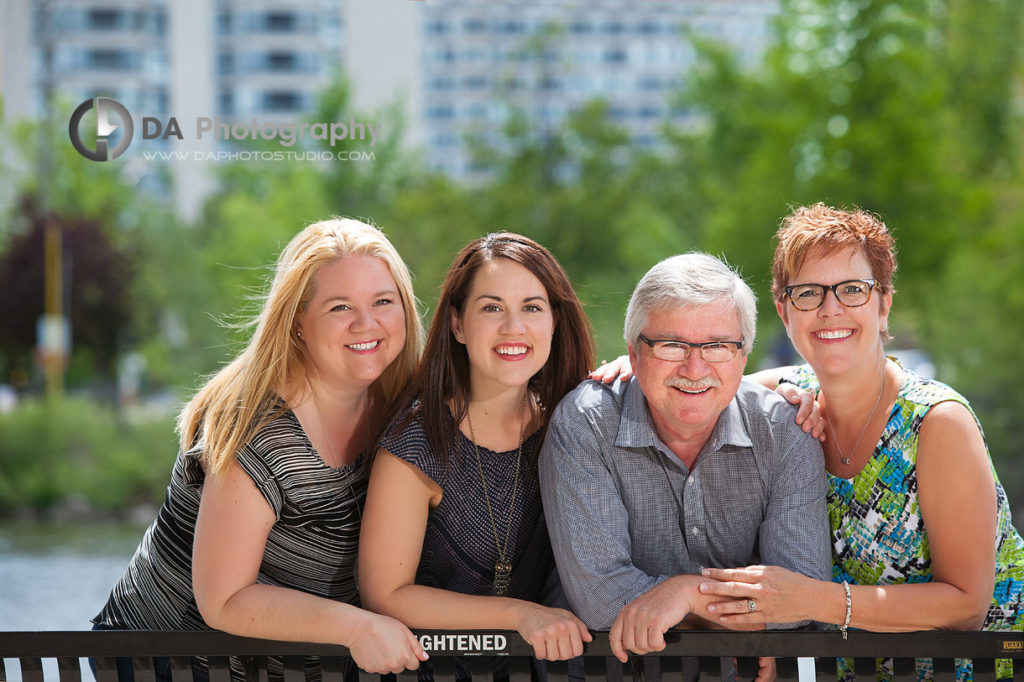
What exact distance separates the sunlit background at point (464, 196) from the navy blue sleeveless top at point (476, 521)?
609 cm

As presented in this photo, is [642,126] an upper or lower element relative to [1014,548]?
upper

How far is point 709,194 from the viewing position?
17.2 m

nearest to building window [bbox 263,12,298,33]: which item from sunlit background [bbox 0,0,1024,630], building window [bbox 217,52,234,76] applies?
building window [bbox 217,52,234,76]

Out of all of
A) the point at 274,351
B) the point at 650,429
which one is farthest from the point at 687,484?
the point at 274,351

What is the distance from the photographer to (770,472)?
2275 mm

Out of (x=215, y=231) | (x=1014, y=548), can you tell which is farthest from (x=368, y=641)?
(x=215, y=231)

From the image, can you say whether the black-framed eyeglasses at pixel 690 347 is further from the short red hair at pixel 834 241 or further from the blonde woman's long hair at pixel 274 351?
the blonde woman's long hair at pixel 274 351

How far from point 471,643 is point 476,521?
374 millimetres

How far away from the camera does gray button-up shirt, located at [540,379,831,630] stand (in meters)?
2.22

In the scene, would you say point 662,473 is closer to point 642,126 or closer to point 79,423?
point 79,423

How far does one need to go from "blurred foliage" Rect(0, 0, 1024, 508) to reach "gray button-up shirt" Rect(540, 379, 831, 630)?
6359 mm

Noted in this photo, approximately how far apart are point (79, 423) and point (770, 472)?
15504 mm

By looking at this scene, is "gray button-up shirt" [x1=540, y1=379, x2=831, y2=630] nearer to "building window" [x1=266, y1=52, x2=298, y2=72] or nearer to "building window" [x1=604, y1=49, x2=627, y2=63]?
"building window" [x1=266, y1=52, x2=298, y2=72]

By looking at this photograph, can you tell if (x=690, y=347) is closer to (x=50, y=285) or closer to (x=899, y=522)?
(x=899, y=522)
